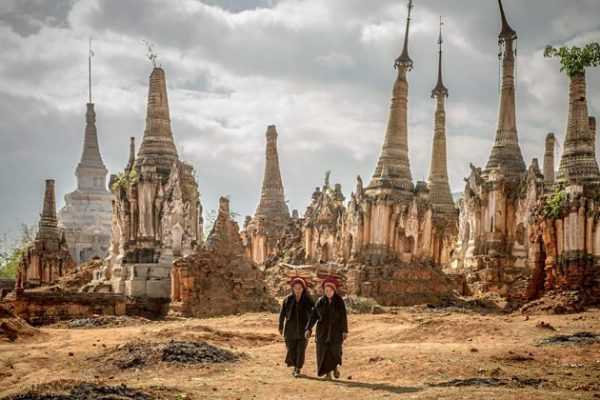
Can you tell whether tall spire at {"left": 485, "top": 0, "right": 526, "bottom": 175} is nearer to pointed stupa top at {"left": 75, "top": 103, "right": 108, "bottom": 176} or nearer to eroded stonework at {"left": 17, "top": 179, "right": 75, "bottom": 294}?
eroded stonework at {"left": 17, "top": 179, "right": 75, "bottom": 294}

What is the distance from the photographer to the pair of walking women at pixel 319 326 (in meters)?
12.5

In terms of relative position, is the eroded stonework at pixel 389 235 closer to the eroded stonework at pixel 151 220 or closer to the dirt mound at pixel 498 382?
the eroded stonework at pixel 151 220

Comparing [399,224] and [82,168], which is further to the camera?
[82,168]

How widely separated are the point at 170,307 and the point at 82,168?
114 ft

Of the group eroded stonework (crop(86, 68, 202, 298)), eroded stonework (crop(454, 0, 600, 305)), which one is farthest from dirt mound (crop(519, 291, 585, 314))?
eroded stonework (crop(86, 68, 202, 298))

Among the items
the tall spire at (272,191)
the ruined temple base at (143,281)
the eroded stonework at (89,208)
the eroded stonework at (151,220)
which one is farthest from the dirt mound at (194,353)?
the eroded stonework at (89,208)

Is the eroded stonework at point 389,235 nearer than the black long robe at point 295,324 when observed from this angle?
No

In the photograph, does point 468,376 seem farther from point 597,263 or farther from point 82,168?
point 82,168

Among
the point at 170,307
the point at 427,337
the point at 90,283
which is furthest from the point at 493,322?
the point at 90,283

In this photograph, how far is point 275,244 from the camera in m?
41.8

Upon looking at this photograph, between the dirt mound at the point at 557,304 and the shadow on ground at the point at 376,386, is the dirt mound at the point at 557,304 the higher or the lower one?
the higher one

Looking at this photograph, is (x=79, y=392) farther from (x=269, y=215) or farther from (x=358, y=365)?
(x=269, y=215)

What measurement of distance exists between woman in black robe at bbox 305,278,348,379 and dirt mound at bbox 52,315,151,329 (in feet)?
37.6

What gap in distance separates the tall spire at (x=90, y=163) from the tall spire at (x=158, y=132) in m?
27.5
